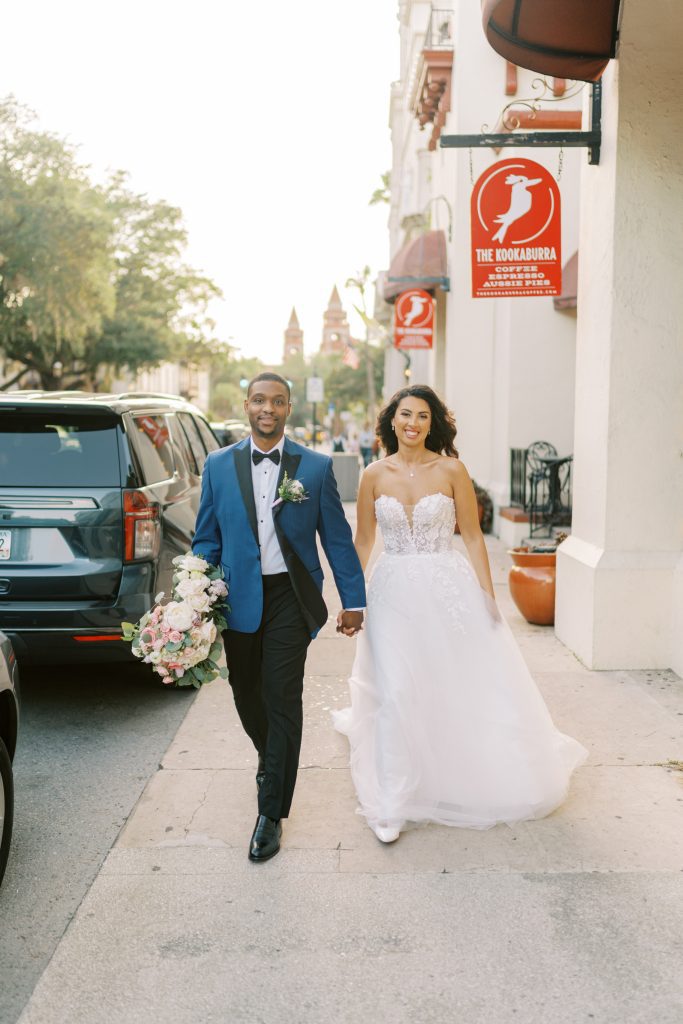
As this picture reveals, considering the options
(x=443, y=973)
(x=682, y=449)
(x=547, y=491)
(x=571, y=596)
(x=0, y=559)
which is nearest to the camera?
(x=443, y=973)

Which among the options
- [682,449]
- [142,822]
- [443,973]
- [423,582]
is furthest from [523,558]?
[443,973]

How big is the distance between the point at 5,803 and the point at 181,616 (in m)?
0.94

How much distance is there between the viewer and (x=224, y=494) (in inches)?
161

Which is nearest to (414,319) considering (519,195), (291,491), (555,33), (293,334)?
(519,195)

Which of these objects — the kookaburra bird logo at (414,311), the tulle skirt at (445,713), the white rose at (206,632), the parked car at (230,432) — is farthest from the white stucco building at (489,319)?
the white rose at (206,632)

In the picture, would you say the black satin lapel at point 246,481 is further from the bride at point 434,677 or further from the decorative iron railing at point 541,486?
the decorative iron railing at point 541,486

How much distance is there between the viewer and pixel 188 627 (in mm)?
3920

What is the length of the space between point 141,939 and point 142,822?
1055 mm

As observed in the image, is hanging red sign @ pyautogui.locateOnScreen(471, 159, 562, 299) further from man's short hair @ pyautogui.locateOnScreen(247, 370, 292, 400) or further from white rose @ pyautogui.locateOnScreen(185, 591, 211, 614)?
white rose @ pyautogui.locateOnScreen(185, 591, 211, 614)

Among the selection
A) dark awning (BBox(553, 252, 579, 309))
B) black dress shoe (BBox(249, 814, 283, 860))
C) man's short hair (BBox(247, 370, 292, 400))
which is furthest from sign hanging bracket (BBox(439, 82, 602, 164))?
dark awning (BBox(553, 252, 579, 309))

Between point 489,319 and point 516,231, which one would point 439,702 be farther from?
point 489,319

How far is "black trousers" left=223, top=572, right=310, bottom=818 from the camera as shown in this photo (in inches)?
162

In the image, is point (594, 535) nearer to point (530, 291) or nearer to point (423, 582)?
point (423, 582)

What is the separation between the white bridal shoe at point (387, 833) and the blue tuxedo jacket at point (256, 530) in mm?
885
